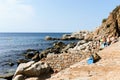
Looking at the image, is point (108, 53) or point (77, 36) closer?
point (108, 53)

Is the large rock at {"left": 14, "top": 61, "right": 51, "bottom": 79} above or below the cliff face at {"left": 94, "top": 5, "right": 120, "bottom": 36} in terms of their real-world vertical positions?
below

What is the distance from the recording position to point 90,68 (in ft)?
70.0

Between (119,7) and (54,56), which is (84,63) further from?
(119,7)

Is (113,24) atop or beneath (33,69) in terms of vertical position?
atop

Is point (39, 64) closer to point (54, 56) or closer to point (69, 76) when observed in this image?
point (54, 56)

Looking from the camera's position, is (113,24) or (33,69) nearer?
(33,69)

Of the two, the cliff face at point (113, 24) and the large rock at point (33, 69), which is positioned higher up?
the cliff face at point (113, 24)

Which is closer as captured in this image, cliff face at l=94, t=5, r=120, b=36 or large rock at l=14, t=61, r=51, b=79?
large rock at l=14, t=61, r=51, b=79

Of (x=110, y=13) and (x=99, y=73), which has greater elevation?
(x=110, y=13)

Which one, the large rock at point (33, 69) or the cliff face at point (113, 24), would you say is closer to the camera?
the large rock at point (33, 69)

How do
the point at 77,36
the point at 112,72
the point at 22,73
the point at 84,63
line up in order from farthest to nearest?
the point at 77,36, the point at 22,73, the point at 84,63, the point at 112,72

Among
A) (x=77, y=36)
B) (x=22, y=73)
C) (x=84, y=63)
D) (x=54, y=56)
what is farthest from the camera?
(x=77, y=36)

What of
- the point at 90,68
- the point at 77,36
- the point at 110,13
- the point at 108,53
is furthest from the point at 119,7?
the point at 77,36

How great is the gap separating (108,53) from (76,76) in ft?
23.6
